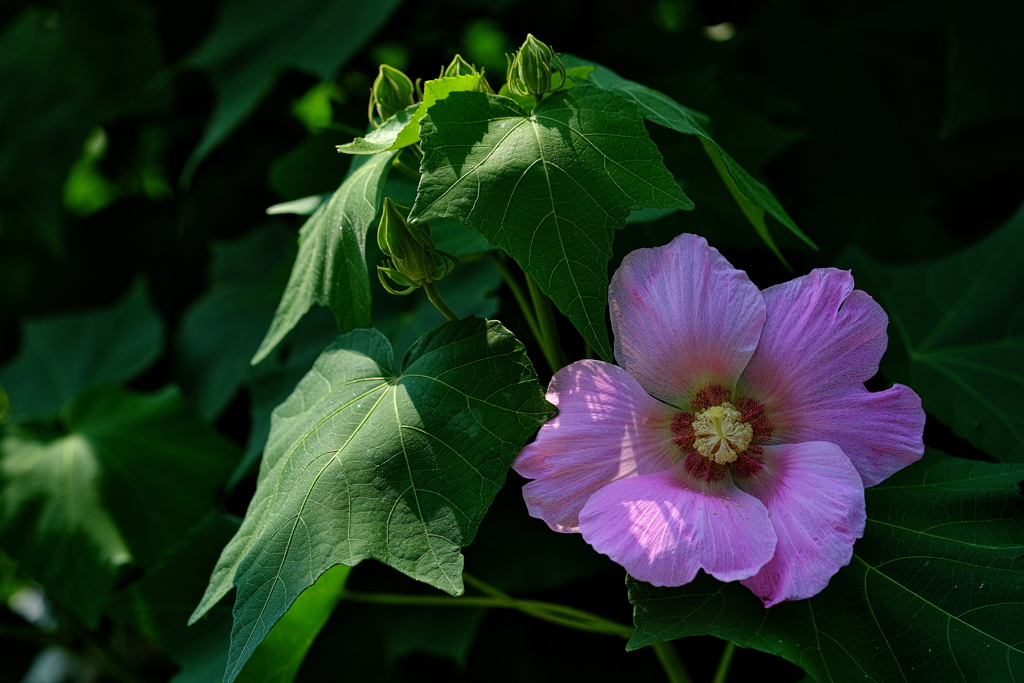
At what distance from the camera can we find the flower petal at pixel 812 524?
58 cm

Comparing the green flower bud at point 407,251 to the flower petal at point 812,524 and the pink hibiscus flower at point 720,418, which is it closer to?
the pink hibiscus flower at point 720,418

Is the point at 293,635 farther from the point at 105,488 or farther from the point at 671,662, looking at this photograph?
the point at 105,488

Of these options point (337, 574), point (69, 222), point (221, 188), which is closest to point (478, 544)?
point (337, 574)

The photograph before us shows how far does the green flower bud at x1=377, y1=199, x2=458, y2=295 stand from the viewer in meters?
0.70

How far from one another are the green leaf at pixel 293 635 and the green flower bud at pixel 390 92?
1.55ft

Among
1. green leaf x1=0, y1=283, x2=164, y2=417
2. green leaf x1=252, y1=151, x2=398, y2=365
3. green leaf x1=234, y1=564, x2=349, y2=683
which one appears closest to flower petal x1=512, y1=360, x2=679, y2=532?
green leaf x1=252, y1=151, x2=398, y2=365

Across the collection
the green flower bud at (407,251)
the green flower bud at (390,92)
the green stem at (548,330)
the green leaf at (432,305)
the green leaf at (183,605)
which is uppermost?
the green flower bud at (390,92)

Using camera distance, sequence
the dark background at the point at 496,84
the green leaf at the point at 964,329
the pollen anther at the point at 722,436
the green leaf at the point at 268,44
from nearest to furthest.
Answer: the pollen anther at the point at 722,436 → the green leaf at the point at 964,329 → the dark background at the point at 496,84 → the green leaf at the point at 268,44

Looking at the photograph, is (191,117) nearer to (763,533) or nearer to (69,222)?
(69,222)

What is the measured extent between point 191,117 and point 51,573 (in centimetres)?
130

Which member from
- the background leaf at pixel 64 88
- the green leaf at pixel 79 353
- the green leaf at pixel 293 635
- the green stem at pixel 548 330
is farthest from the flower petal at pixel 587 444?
the background leaf at pixel 64 88

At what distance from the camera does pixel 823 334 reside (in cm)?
66

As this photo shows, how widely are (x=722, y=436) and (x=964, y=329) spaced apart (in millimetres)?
581

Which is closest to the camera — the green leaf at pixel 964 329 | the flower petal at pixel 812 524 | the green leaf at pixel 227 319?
the flower petal at pixel 812 524
